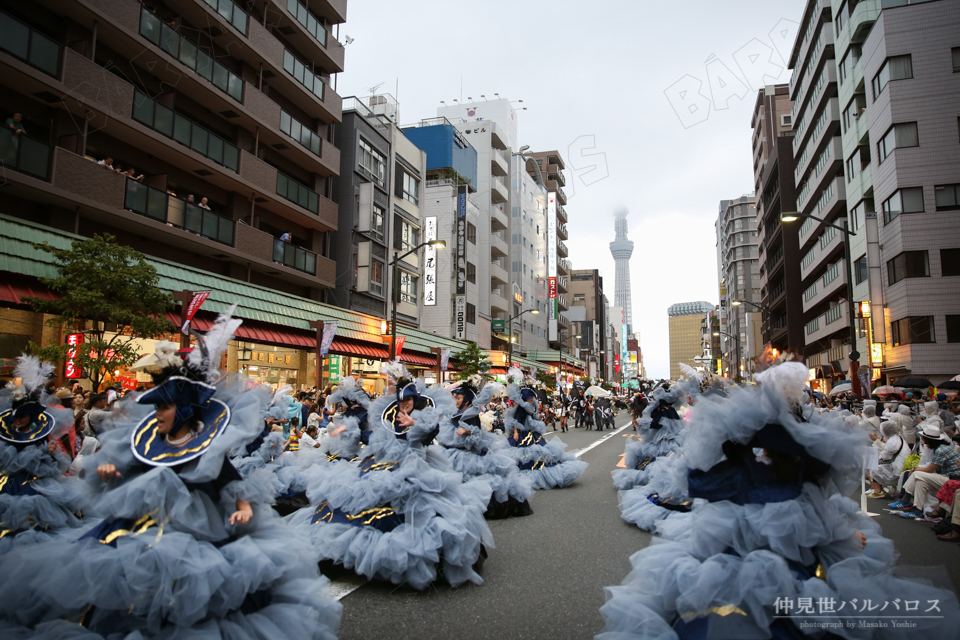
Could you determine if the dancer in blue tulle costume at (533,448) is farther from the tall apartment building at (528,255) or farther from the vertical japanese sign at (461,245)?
the tall apartment building at (528,255)

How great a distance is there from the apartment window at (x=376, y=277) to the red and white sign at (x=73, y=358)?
17.3 m

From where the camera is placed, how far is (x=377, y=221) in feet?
100

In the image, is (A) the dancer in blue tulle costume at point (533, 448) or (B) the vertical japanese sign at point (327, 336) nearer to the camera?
(A) the dancer in blue tulle costume at point (533, 448)

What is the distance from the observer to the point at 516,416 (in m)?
11.7

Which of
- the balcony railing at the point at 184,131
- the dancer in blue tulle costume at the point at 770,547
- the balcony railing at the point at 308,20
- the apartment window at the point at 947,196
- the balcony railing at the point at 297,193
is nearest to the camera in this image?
the dancer in blue tulle costume at the point at 770,547

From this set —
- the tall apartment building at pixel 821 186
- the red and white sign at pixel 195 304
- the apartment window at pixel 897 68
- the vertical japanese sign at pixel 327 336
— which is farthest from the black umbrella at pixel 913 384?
the red and white sign at pixel 195 304

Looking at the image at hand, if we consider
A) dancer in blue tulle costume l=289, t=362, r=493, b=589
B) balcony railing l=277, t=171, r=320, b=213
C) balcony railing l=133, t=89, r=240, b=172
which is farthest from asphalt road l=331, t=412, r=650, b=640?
balcony railing l=277, t=171, r=320, b=213

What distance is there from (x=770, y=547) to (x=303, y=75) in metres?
26.3

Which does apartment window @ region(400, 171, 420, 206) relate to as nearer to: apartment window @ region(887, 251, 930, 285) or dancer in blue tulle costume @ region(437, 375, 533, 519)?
apartment window @ region(887, 251, 930, 285)

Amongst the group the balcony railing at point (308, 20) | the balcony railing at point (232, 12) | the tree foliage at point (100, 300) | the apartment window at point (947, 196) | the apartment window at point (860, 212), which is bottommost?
the tree foliage at point (100, 300)

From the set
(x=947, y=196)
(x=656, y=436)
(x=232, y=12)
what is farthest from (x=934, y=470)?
(x=947, y=196)

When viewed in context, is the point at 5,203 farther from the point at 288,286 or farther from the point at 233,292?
the point at 288,286

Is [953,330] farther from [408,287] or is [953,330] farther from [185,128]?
[185,128]

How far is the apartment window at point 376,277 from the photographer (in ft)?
97.0
